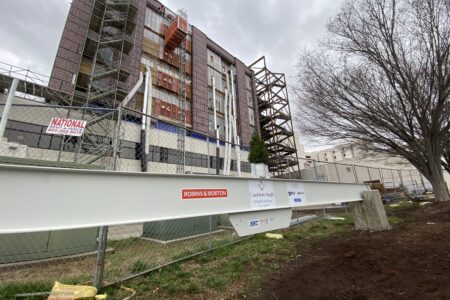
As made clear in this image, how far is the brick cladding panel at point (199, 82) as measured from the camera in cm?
2559

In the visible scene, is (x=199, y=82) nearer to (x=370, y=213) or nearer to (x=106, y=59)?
(x=106, y=59)

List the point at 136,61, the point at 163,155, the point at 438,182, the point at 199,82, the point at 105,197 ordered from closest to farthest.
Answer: the point at 105,197 < the point at 438,182 < the point at 163,155 < the point at 136,61 < the point at 199,82

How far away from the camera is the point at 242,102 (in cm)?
3288

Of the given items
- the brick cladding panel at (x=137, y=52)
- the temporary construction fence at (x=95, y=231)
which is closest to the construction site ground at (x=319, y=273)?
the temporary construction fence at (x=95, y=231)

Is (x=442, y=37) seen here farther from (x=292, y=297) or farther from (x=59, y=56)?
(x=59, y=56)

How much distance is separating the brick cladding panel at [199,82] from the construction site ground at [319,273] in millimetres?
21151

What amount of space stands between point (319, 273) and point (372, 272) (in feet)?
2.59

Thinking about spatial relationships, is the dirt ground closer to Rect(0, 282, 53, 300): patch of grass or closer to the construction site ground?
the construction site ground

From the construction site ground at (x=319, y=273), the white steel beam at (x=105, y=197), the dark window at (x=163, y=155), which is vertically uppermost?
the dark window at (x=163, y=155)

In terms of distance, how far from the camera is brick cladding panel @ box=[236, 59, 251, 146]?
31247 mm

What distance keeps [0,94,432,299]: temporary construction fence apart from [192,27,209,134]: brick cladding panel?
487cm

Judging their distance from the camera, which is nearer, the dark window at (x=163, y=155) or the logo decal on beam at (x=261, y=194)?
the logo decal on beam at (x=261, y=194)

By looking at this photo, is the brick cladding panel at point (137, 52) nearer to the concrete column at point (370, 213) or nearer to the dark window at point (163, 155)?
the dark window at point (163, 155)

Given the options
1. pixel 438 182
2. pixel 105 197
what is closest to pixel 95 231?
pixel 105 197
